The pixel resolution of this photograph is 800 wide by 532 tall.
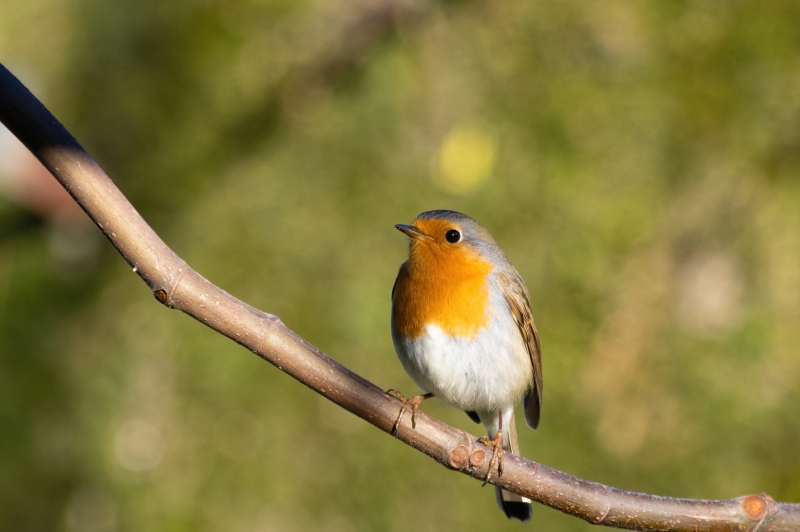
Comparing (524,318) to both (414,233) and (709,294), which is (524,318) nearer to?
(414,233)

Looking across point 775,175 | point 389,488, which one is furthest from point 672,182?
point 389,488

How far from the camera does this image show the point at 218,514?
4703 millimetres

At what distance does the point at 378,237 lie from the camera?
528 centimetres

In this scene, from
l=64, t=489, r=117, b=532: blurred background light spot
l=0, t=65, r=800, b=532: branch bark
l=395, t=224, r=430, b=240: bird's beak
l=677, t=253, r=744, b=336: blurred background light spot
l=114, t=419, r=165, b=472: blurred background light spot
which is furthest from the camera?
l=677, t=253, r=744, b=336: blurred background light spot

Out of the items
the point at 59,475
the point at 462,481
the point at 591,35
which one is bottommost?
the point at 59,475

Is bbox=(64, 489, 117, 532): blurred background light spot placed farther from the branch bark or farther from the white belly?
the branch bark

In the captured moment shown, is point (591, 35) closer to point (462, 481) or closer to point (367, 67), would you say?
point (367, 67)

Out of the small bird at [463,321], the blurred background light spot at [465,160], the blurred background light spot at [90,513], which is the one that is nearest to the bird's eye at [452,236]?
the small bird at [463,321]

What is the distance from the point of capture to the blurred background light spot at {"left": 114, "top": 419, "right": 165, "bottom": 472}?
4.84 m

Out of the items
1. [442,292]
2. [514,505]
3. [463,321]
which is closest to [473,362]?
[463,321]

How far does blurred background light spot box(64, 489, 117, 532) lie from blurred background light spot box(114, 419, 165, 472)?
234 mm

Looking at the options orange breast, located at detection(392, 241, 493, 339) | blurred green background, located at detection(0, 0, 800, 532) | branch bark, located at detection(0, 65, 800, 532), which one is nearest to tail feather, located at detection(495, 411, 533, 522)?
orange breast, located at detection(392, 241, 493, 339)

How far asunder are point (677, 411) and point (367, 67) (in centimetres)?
307

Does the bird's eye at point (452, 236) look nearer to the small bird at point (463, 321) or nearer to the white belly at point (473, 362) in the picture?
the small bird at point (463, 321)
